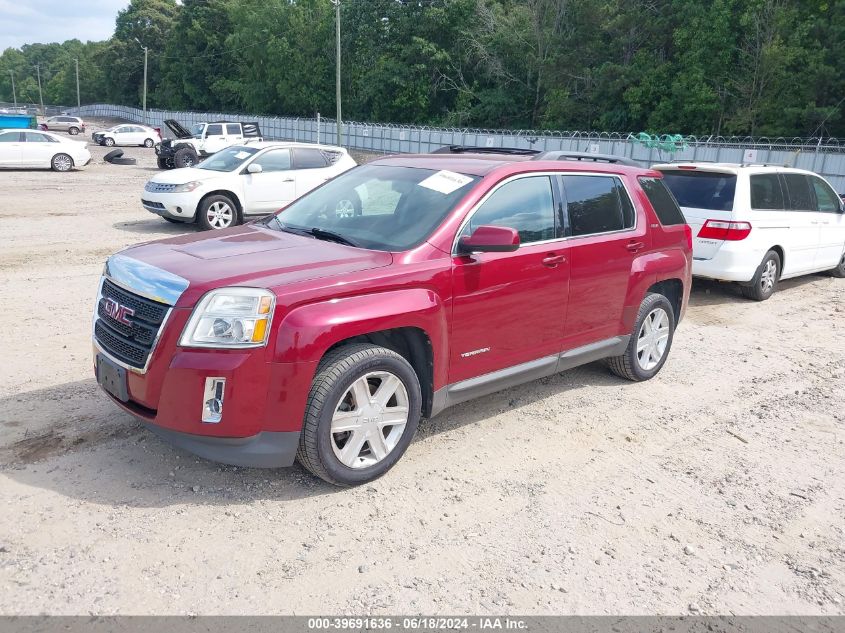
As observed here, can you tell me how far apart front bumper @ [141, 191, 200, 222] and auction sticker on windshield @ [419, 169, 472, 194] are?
8.78 metres

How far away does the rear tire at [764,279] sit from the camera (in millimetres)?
9234

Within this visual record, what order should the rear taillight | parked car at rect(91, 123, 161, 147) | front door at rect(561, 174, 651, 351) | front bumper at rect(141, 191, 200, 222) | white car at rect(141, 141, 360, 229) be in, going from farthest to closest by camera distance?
parked car at rect(91, 123, 161, 147) → white car at rect(141, 141, 360, 229) → front bumper at rect(141, 191, 200, 222) → the rear taillight → front door at rect(561, 174, 651, 351)

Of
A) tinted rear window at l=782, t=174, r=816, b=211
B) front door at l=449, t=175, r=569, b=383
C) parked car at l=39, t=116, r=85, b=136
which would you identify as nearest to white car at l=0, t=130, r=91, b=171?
tinted rear window at l=782, t=174, r=816, b=211

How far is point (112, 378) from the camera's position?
153 inches

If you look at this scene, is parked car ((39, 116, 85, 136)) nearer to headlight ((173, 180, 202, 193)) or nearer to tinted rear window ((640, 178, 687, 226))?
headlight ((173, 180, 202, 193))

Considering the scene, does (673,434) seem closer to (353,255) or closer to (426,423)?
(426,423)

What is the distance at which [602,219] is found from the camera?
531 cm

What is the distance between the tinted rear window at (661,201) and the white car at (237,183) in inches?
293

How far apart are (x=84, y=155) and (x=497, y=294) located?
2505 cm

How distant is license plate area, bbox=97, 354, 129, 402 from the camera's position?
3.80 m

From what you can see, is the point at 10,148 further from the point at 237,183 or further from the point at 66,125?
the point at 66,125

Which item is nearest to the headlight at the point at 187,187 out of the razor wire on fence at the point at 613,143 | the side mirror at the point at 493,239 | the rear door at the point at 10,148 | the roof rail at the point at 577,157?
the razor wire on fence at the point at 613,143

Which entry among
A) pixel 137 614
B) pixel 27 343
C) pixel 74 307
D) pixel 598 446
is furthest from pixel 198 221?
pixel 137 614

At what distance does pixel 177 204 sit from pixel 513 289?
9417mm
